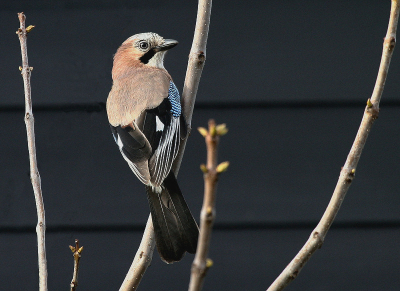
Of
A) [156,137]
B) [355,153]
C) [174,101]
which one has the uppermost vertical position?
[174,101]

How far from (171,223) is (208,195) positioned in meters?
0.96

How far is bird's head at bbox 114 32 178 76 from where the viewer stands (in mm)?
Answer: 2270

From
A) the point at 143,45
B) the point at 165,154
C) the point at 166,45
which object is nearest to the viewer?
the point at 165,154

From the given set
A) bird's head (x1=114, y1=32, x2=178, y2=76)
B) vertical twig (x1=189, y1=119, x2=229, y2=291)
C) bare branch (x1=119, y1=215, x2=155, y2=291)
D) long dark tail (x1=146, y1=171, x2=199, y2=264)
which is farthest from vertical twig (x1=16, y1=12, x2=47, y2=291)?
bird's head (x1=114, y1=32, x2=178, y2=76)

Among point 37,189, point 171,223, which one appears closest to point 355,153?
point 171,223

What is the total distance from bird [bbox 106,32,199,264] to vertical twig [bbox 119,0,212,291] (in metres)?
0.04

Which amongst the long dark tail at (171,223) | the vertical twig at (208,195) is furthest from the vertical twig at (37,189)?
the vertical twig at (208,195)

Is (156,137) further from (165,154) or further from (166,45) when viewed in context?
(166,45)

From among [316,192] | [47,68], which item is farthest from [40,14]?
[316,192]

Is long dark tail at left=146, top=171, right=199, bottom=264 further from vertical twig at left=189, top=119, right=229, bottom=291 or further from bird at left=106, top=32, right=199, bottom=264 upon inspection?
vertical twig at left=189, top=119, right=229, bottom=291

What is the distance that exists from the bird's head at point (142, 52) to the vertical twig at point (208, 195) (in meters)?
1.60

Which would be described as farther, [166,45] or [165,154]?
[166,45]

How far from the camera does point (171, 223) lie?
5.29 feet

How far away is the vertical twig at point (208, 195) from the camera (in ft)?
2.11
